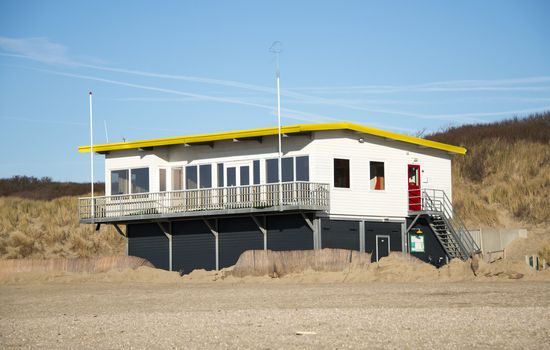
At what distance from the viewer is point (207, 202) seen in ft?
123

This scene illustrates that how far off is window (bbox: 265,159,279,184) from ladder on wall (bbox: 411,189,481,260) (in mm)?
5801

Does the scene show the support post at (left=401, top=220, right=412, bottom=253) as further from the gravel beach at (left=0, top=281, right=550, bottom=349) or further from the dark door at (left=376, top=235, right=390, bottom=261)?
the gravel beach at (left=0, top=281, right=550, bottom=349)

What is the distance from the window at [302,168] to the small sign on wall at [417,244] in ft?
18.9

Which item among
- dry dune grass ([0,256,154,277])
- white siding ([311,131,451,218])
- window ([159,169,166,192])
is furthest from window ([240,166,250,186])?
dry dune grass ([0,256,154,277])

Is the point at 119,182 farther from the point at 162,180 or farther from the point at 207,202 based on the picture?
the point at 207,202

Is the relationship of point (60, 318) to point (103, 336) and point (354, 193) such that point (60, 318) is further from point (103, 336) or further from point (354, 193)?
point (354, 193)

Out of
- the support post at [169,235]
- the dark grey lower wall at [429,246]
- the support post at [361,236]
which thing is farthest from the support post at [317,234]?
the support post at [169,235]

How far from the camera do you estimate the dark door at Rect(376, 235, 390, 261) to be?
37.5 metres

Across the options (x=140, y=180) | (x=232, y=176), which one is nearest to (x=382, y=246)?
(x=232, y=176)

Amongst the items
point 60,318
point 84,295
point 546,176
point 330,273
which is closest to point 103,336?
point 60,318

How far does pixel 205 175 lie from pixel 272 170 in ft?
10.4

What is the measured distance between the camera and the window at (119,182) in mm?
40219

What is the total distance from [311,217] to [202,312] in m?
14.5

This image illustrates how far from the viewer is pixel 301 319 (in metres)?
19.0
